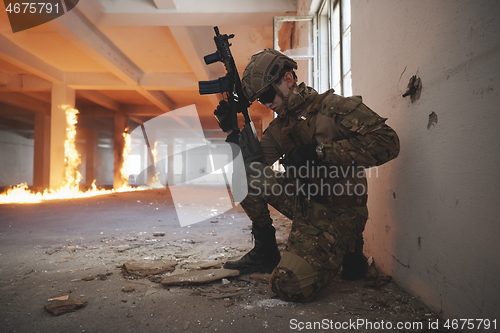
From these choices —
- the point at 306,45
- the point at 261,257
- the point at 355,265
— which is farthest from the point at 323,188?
the point at 306,45

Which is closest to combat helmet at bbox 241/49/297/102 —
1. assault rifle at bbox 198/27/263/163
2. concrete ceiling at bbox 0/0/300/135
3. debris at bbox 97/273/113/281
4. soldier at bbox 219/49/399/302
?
soldier at bbox 219/49/399/302

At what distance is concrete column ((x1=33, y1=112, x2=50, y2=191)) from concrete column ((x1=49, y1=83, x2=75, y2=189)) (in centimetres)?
303

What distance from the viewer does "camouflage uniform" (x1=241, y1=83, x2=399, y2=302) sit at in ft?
4.63

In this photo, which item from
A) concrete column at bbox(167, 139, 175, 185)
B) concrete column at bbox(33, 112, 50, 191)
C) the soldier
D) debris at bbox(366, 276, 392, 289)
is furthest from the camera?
concrete column at bbox(167, 139, 175, 185)

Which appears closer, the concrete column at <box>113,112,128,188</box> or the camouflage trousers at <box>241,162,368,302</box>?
the camouflage trousers at <box>241,162,368,302</box>

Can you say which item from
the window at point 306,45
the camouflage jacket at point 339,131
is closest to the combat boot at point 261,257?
the camouflage jacket at point 339,131

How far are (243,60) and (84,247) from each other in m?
5.77

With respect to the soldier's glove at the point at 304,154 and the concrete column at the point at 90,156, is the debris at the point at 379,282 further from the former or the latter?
the concrete column at the point at 90,156

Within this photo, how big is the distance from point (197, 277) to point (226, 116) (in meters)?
0.99

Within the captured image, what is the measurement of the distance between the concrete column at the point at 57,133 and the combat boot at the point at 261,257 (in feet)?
25.8

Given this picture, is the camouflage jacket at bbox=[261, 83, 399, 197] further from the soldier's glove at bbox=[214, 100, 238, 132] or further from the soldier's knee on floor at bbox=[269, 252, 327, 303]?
the soldier's knee on floor at bbox=[269, 252, 327, 303]

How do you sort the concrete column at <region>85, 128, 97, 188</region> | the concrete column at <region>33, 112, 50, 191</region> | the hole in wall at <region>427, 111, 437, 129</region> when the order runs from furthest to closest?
the concrete column at <region>85, 128, 97, 188</region>
the concrete column at <region>33, 112, 50, 191</region>
the hole in wall at <region>427, 111, 437, 129</region>

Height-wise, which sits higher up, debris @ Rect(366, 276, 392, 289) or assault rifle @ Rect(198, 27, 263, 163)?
assault rifle @ Rect(198, 27, 263, 163)

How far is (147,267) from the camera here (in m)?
1.89
